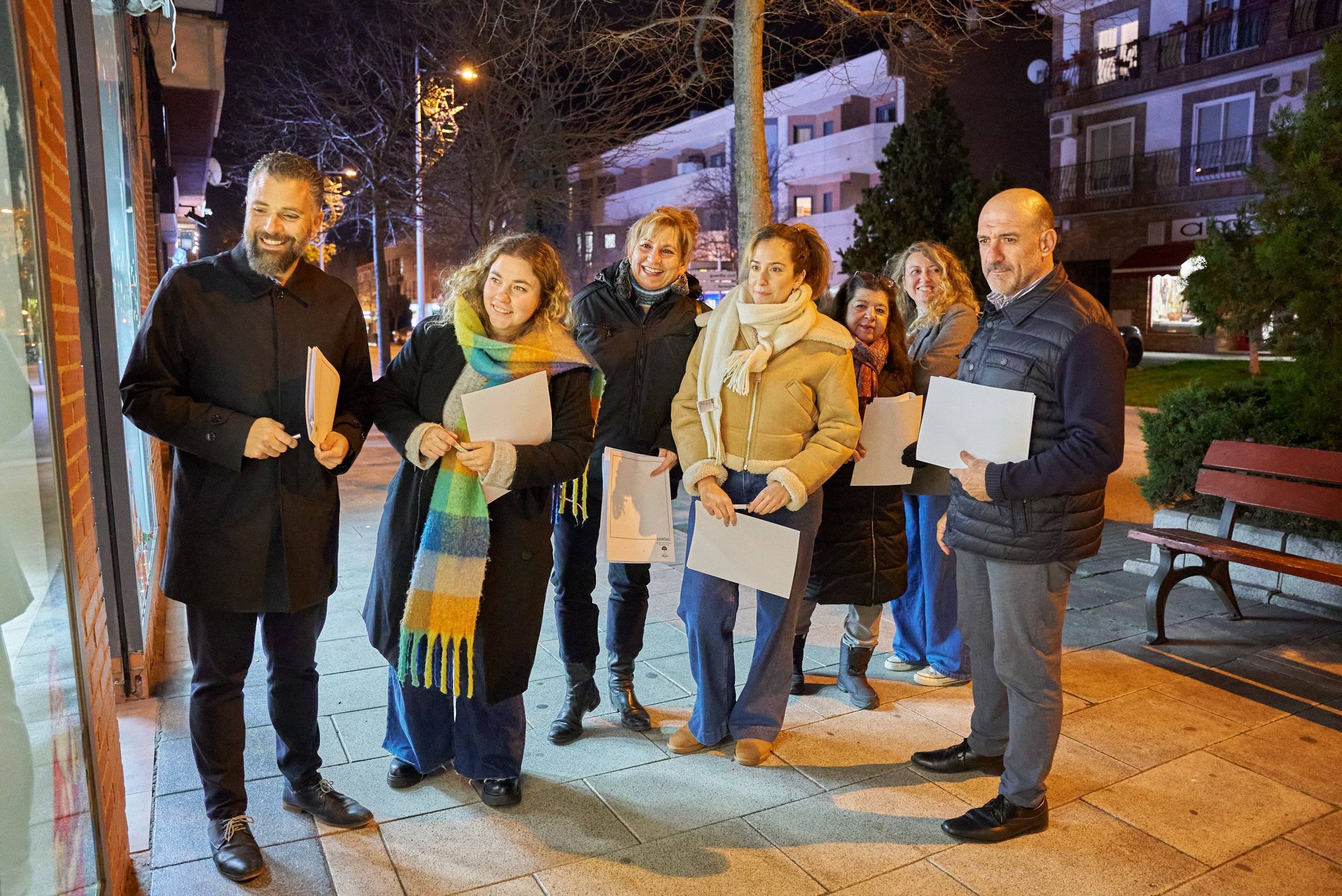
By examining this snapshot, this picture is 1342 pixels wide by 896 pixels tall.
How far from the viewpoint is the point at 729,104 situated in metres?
42.2

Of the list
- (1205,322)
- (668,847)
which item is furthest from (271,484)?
(1205,322)

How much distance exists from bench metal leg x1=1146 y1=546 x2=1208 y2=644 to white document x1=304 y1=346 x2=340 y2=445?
4.53m

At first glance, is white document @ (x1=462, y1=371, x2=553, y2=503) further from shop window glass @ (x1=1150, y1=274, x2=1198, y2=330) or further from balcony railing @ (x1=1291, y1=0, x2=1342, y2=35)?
shop window glass @ (x1=1150, y1=274, x2=1198, y2=330)

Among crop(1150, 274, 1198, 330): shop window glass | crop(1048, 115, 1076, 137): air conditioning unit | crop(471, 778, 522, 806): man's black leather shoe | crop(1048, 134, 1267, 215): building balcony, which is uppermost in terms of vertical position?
crop(1048, 115, 1076, 137): air conditioning unit

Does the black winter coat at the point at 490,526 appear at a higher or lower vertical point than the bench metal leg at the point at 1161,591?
higher

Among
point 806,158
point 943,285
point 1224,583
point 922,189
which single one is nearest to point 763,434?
point 943,285

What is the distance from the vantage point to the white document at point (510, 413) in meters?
3.39

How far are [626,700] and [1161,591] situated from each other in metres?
3.15

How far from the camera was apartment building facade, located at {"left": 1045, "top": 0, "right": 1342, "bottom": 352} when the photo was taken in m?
26.3

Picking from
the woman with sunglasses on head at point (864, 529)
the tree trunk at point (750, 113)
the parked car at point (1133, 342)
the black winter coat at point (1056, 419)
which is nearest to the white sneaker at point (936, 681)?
the woman with sunglasses on head at point (864, 529)

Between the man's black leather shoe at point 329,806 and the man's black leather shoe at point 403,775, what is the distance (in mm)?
218

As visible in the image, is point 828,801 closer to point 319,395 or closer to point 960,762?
point 960,762

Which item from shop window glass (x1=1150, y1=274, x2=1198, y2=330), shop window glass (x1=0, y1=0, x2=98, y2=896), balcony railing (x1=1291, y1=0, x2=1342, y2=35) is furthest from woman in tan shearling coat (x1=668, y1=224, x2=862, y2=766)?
shop window glass (x1=1150, y1=274, x2=1198, y2=330)

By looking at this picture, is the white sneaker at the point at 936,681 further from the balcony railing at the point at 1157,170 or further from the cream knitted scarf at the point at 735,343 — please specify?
the balcony railing at the point at 1157,170
